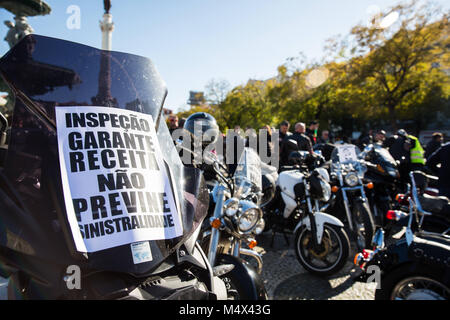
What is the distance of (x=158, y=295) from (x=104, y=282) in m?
0.21

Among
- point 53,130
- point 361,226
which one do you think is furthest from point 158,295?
point 361,226

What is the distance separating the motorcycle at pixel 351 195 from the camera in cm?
366

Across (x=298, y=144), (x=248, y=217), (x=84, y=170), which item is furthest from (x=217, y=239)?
(x=298, y=144)

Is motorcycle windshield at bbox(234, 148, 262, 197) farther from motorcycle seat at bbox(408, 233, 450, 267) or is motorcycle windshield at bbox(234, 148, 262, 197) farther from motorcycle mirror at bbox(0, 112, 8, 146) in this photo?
motorcycle mirror at bbox(0, 112, 8, 146)

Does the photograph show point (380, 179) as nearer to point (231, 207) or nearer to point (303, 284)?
point (303, 284)

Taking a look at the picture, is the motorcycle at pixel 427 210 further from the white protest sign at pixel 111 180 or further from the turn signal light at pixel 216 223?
the white protest sign at pixel 111 180

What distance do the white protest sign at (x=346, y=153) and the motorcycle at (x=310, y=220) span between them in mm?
566

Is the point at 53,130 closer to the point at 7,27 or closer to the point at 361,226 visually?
the point at 7,27

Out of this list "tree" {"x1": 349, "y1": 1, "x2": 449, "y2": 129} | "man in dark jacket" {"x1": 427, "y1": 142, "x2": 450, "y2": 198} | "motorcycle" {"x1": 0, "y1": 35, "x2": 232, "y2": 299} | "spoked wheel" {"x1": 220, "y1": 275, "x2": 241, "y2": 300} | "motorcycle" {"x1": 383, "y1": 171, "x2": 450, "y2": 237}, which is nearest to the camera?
"motorcycle" {"x1": 0, "y1": 35, "x2": 232, "y2": 299}

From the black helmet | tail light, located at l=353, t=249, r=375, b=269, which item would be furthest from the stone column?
tail light, located at l=353, t=249, r=375, b=269

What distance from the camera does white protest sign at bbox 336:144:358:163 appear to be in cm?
421

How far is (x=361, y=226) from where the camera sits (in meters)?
3.92

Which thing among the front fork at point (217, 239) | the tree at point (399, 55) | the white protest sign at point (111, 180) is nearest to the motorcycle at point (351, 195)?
the front fork at point (217, 239)

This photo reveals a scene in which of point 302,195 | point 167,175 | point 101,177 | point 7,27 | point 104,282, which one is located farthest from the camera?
point 302,195
